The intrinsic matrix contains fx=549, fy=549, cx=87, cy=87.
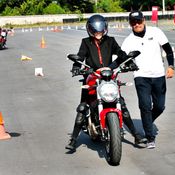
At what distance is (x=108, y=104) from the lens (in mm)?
6488

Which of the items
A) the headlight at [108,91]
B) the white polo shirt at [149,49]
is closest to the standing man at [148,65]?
the white polo shirt at [149,49]

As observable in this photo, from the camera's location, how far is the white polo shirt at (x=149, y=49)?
7.18 m

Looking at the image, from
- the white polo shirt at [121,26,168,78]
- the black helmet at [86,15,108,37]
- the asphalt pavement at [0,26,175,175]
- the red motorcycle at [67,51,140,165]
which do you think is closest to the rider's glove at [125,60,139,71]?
the red motorcycle at [67,51,140,165]

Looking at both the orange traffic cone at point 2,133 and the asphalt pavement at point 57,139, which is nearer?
the asphalt pavement at point 57,139

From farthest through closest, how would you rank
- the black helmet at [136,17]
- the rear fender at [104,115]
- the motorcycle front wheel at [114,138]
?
the black helmet at [136,17] < the rear fender at [104,115] < the motorcycle front wheel at [114,138]

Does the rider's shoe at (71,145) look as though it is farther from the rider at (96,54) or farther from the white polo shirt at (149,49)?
the white polo shirt at (149,49)

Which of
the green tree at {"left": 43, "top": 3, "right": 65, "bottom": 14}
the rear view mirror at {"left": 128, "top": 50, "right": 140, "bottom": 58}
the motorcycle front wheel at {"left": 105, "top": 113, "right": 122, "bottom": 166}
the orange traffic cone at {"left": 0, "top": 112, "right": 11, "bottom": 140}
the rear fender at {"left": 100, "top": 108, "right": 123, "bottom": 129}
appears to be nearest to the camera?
the motorcycle front wheel at {"left": 105, "top": 113, "right": 122, "bottom": 166}

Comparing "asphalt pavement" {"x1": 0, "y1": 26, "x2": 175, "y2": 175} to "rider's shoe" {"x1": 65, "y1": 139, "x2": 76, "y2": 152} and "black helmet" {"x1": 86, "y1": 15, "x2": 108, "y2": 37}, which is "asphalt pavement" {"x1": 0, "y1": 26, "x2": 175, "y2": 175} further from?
"black helmet" {"x1": 86, "y1": 15, "x2": 108, "y2": 37}

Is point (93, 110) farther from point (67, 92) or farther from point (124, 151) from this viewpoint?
point (67, 92)

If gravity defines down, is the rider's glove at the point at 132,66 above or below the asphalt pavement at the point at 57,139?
above

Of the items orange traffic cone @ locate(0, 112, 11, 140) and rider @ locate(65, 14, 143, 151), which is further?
orange traffic cone @ locate(0, 112, 11, 140)

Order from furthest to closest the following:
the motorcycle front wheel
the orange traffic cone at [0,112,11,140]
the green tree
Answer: the green tree
the orange traffic cone at [0,112,11,140]
the motorcycle front wheel

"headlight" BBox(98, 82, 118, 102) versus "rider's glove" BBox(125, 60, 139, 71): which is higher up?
"rider's glove" BBox(125, 60, 139, 71)

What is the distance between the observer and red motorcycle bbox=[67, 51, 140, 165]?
6254mm
